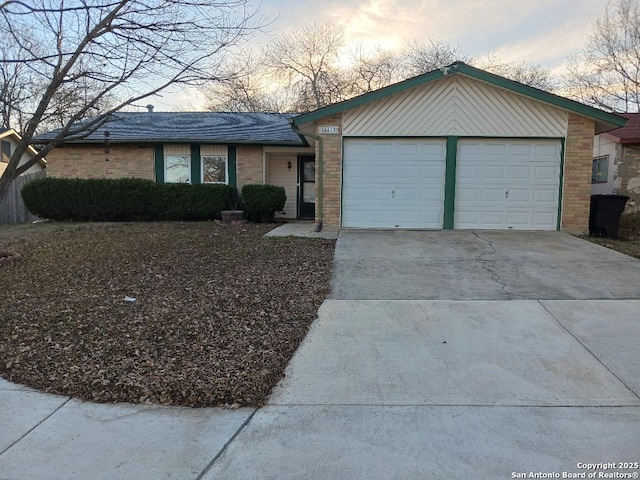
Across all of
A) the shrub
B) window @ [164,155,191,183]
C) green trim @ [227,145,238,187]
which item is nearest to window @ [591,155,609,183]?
the shrub

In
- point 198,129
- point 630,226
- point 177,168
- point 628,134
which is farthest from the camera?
point 198,129

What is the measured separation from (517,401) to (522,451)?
73 centimetres

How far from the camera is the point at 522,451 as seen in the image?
308 centimetres

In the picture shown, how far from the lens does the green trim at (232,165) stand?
16.4 m

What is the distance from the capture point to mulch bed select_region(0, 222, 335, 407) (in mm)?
4039

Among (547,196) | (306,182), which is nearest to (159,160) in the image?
(306,182)

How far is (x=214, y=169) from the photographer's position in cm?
1655

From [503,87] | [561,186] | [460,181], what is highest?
[503,87]

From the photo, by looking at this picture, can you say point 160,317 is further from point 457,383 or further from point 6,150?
point 6,150

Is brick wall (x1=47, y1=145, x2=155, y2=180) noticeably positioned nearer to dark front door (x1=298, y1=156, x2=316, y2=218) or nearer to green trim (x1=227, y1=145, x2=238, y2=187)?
green trim (x1=227, y1=145, x2=238, y2=187)

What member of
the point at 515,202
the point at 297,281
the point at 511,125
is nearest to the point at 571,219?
the point at 515,202

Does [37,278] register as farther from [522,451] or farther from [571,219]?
[571,219]

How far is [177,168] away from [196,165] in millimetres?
710

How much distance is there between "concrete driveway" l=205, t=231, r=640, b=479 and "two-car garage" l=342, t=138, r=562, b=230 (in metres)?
4.36
